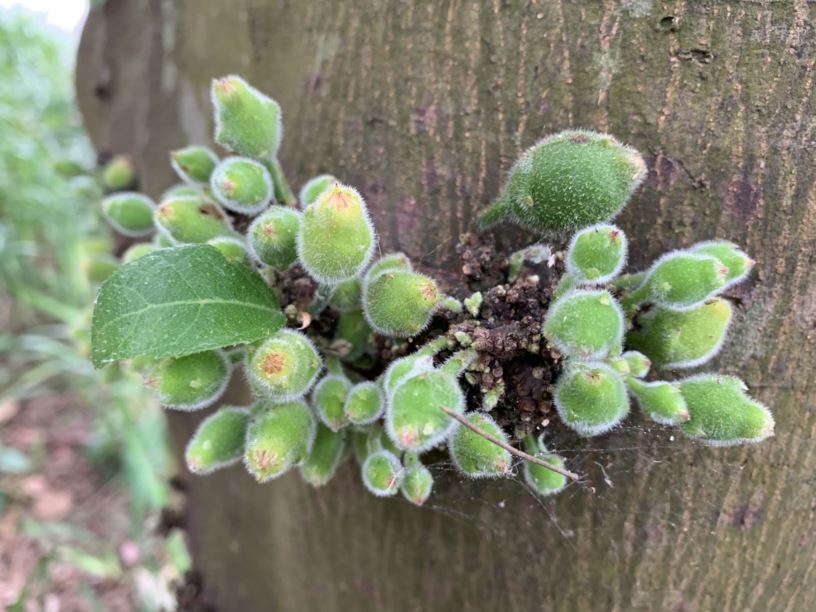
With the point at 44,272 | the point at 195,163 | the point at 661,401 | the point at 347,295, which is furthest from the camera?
the point at 44,272

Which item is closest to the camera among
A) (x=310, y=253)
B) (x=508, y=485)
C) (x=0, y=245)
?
(x=310, y=253)

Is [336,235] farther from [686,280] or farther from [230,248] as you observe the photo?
[686,280]

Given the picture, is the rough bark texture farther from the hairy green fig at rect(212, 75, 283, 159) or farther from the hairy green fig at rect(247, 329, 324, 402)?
the hairy green fig at rect(247, 329, 324, 402)

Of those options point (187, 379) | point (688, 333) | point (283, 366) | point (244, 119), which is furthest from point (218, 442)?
point (688, 333)

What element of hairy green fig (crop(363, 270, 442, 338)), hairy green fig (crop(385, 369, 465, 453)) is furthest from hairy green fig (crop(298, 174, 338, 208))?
hairy green fig (crop(385, 369, 465, 453))

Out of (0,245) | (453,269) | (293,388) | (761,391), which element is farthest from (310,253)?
(0,245)

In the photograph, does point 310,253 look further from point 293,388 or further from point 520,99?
point 520,99

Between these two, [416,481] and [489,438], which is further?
[416,481]
